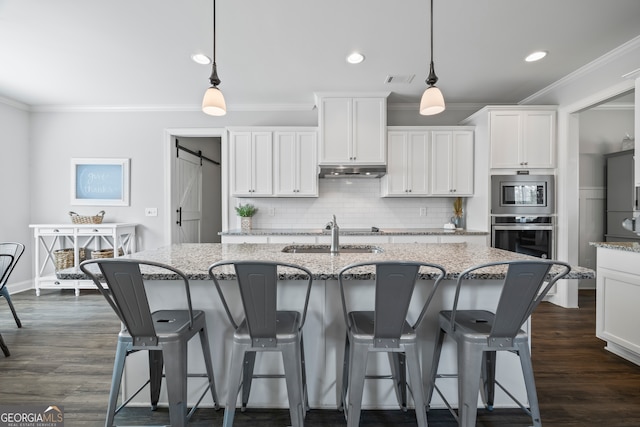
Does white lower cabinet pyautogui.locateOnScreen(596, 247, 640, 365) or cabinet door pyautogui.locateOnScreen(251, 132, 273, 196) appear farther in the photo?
cabinet door pyautogui.locateOnScreen(251, 132, 273, 196)

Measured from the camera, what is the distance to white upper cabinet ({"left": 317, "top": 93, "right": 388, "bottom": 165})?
146 inches

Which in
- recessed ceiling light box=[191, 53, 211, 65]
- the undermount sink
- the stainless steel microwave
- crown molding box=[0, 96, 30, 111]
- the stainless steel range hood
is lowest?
the undermount sink

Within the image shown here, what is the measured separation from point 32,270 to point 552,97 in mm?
7446

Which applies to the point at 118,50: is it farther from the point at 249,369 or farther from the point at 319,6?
the point at 249,369

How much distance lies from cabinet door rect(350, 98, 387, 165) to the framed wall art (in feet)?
10.8

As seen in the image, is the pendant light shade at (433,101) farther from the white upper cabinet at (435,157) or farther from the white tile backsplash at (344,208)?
the white tile backsplash at (344,208)

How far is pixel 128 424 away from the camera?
5.12ft

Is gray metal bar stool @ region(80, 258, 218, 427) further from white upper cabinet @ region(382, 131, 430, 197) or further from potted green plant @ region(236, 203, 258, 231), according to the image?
white upper cabinet @ region(382, 131, 430, 197)

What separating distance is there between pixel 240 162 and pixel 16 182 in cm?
318

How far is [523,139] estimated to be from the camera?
3492 millimetres

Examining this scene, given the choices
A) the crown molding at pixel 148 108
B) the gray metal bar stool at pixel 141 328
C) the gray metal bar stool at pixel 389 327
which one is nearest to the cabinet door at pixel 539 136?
the crown molding at pixel 148 108

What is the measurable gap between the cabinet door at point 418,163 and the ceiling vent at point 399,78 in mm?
707

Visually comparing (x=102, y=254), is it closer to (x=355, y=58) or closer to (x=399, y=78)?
(x=355, y=58)

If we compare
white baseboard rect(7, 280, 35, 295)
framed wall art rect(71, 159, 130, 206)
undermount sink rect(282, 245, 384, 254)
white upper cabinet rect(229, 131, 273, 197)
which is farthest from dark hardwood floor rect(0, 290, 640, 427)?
white upper cabinet rect(229, 131, 273, 197)
